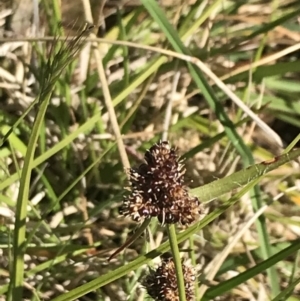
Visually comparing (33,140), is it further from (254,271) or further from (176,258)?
Result: (254,271)

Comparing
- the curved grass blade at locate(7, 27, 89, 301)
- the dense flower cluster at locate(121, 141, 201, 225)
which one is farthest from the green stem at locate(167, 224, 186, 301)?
the curved grass blade at locate(7, 27, 89, 301)

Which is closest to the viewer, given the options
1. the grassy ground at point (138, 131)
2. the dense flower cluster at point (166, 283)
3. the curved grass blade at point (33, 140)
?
the curved grass blade at point (33, 140)

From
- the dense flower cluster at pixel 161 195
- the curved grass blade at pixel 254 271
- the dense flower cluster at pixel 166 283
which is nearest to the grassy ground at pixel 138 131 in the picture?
the curved grass blade at pixel 254 271

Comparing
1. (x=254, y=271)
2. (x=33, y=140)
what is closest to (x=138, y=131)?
(x=254, y=271)

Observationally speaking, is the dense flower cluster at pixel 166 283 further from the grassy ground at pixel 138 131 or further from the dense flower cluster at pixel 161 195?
the grassy ground at pixel 138 131

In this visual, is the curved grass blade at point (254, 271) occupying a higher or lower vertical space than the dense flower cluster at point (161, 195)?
higher

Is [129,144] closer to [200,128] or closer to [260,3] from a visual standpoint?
[200,128]

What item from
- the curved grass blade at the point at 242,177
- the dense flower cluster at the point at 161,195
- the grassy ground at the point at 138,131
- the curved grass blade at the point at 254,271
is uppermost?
the grassy ground at the point at 138,131
